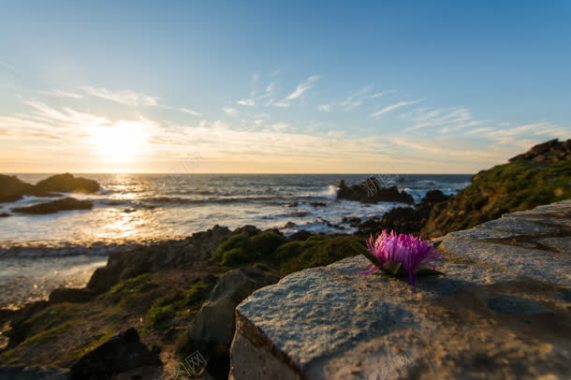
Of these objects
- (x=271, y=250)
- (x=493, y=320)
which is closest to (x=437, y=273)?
(x=493, y=320)

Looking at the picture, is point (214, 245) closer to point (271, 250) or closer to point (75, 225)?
point (271, 250)

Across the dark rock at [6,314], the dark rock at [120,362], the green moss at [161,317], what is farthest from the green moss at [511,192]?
the dark rock at [6,314]

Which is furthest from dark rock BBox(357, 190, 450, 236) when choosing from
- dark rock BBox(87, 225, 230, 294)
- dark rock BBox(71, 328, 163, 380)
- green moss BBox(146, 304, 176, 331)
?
dark rock BBox(71, 328, 163, 380)

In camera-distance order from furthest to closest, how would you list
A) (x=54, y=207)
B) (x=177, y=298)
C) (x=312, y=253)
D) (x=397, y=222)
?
(x=54, y=207) → (x=397, y=222) → (x=312, y=253) → (x=177, y=298)

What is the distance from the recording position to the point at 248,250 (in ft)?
24.2

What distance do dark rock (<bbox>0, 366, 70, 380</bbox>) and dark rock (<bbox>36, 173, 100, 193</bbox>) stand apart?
58213 mm

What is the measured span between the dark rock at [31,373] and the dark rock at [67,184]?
191 feet

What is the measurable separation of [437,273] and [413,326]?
0.57 meters

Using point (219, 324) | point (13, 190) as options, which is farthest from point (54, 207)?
point (219, 324)

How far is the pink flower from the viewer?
1.73m

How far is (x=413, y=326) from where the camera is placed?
1241 millimetres

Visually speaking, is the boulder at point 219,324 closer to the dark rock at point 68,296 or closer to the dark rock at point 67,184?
Result: the dark rock at point 68,296

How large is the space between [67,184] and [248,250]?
194 feet

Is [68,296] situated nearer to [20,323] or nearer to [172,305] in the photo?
[20,323]
